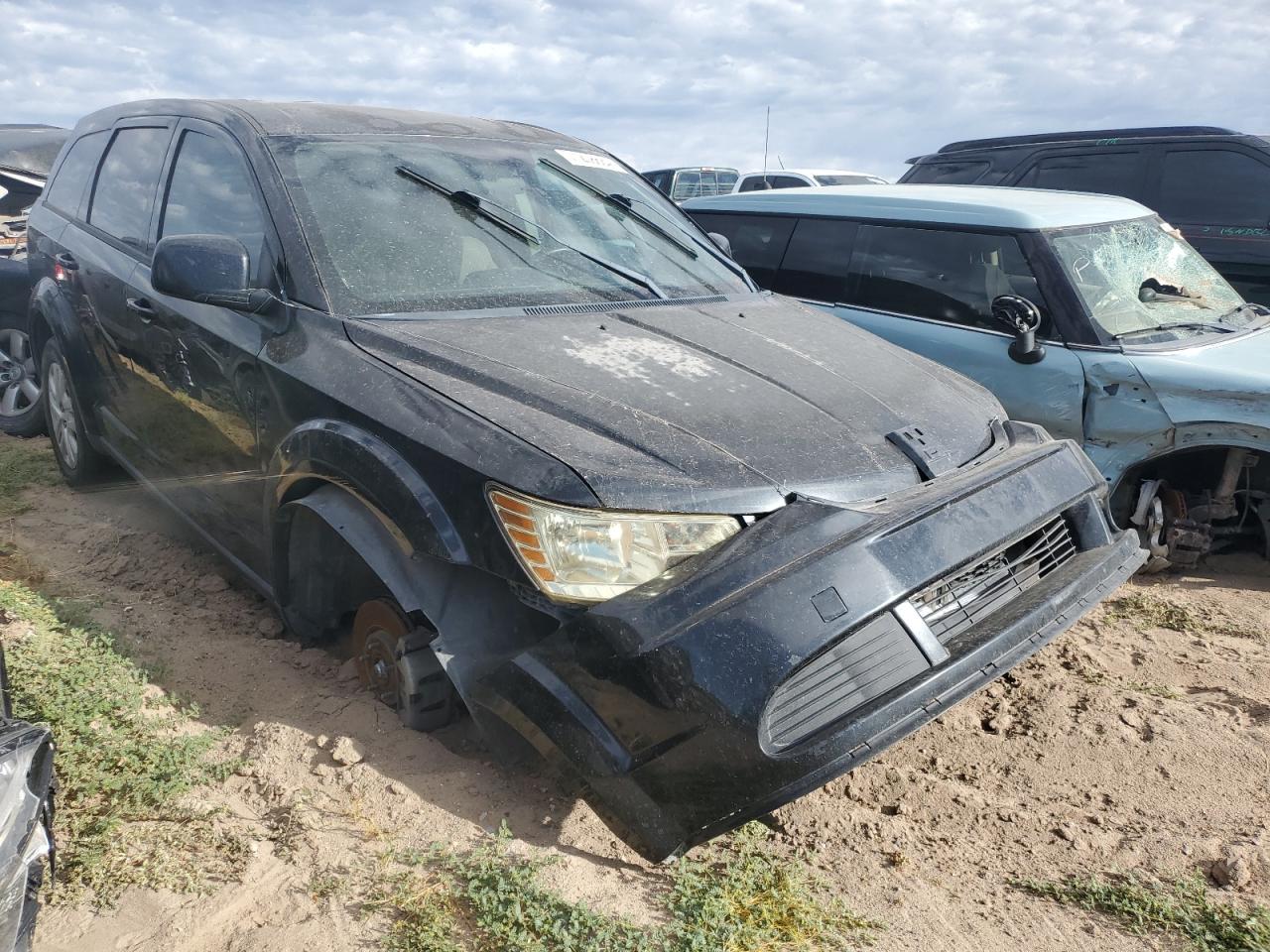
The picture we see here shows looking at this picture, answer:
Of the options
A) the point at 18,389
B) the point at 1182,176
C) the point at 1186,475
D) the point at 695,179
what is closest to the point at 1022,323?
the point at 1186,475

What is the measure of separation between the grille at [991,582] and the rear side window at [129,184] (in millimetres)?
3257

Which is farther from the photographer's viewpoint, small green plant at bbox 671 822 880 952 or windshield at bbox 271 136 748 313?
windshield at bbox 271 136 748 313

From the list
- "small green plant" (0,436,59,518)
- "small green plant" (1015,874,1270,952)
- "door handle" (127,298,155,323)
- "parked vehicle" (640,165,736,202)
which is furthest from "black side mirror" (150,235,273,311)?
"parked vehicle" (640,165,736,202)

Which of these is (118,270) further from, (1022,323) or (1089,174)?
(1089,174)

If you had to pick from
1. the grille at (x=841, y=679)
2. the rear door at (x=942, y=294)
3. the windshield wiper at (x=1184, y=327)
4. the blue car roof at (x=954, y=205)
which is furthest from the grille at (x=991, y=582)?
the blue car roof at (x=954, y=205)

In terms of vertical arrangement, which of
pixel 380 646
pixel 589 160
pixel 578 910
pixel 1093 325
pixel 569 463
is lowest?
pixel 578 910

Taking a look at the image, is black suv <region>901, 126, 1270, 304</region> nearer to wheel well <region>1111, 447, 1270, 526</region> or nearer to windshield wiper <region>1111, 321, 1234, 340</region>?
windshield wiper <region>1111, 321, 1234, 340</region>

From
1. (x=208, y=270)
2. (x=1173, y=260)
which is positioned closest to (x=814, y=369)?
(x=208, y=270)

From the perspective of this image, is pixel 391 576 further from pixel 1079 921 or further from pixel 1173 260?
pixel 1173 260

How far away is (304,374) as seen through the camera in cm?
295

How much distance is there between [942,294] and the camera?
5.20m

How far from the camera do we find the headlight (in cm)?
232

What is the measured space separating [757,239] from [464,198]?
9.65 ft

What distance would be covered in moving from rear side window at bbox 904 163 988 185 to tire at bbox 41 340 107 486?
688 centimetres
